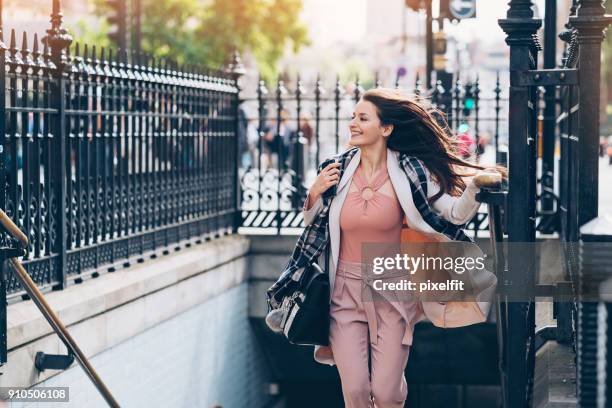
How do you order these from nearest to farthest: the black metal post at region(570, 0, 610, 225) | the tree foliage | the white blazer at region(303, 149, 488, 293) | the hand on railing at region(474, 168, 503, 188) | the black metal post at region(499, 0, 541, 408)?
→ the black metal post at region(570, 0, 610, 225) < the black metal post at region(499, 0, 541, 408) < the hand on railing at region(474, 168, 503, 188) < the white blazer at region(303, 149, 488, 293) < the tree foliage

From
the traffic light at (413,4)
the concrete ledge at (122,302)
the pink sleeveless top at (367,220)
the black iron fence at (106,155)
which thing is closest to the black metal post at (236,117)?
the black iron fence at (106,155)

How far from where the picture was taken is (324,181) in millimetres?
5879

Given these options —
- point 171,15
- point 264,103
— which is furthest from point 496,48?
point 264,103

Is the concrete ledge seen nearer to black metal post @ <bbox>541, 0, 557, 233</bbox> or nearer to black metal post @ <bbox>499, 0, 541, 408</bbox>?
black metal post @ <bbox>499, 0, 541, 408</bbox>

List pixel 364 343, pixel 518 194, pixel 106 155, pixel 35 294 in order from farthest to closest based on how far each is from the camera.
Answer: pixel 106 155 < pixel 364 343 < pixel 35 294 < pixel 518 194

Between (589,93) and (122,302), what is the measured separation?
424 centimetres

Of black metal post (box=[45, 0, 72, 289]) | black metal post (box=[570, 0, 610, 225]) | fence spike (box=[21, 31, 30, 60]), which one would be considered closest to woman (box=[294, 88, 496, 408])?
black metal post (box=[570, 0, 610, 225])

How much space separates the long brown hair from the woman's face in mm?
30

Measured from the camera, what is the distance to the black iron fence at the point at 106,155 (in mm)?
7410

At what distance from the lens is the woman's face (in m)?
5.97

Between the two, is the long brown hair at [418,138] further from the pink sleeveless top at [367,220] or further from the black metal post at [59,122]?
the black metal post at [59,122]

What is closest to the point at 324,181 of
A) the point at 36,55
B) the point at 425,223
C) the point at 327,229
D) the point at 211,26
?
the point at 327,229

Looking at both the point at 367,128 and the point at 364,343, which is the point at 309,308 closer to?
the point at 364,343

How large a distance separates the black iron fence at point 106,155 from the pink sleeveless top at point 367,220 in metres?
2.05
